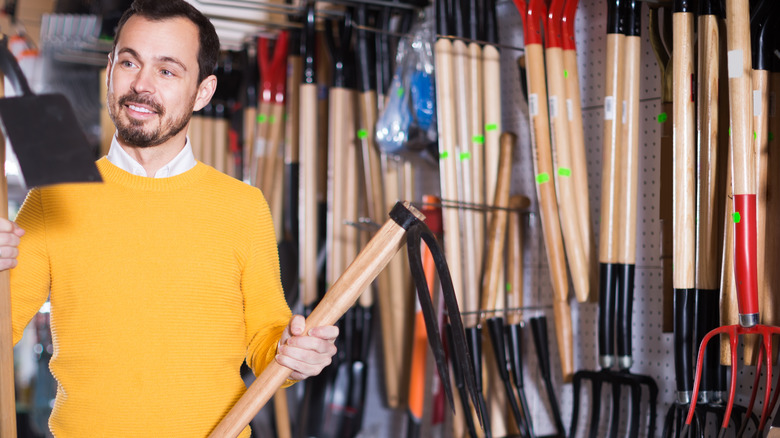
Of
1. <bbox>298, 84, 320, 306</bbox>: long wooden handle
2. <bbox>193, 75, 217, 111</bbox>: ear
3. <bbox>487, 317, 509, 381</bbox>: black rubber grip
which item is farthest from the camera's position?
<bbox>298, 84, 320, 306</bbox>: long wooden handle

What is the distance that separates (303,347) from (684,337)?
2.81 ft

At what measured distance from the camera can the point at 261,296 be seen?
1.33 m

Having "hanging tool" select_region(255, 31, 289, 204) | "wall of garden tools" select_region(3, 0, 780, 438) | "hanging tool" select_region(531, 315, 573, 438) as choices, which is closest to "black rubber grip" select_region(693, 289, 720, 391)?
"wall of garden tools" select_region(3, 0, 780, 438)

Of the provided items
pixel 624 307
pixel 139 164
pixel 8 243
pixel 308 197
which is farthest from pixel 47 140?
pixel 308 197

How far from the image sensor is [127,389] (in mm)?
1166

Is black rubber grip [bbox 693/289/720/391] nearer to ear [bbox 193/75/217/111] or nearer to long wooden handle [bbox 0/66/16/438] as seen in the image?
ear [bbox 193/75/217/111]

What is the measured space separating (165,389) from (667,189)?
1.17 m

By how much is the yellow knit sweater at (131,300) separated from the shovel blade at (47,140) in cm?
24

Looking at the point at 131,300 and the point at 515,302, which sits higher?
the point at 131,300

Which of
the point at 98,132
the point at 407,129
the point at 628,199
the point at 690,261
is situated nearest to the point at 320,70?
the point at 407,129

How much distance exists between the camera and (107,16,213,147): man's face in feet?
3.85

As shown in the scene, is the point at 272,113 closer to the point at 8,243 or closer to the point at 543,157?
the point at 543,157

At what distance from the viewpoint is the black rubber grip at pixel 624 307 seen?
1.73 meters

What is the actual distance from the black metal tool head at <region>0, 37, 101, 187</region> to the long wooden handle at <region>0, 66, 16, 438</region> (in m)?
0.14
